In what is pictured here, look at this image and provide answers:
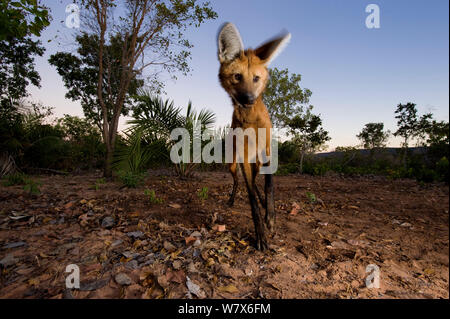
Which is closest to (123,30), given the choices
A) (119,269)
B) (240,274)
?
(119,269)

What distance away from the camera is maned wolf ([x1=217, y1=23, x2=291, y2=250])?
170cm

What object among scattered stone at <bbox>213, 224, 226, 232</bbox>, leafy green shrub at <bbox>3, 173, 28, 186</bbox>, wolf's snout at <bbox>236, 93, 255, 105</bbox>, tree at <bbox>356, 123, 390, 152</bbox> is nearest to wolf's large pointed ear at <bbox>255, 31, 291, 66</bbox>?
wolf's snout at <bbox>236, 93, 255, 105</bbox>

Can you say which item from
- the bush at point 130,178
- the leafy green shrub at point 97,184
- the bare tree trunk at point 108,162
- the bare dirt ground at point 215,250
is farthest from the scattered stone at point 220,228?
the bare tree trunk at point 108,162

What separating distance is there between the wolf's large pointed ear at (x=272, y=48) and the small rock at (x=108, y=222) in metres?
2.72

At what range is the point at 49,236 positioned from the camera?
218 cm

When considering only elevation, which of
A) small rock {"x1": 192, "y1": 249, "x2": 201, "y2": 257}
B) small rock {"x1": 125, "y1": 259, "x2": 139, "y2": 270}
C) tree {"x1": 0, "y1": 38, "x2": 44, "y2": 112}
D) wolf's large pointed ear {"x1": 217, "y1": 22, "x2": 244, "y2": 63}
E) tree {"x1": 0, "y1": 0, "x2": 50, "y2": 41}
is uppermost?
tree {"x1": 0, "y1": 38, "x2": 44, "y2": 112}

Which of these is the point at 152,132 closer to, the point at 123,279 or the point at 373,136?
the point at 123,279

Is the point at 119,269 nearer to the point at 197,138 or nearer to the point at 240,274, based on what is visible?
the point at 240,274

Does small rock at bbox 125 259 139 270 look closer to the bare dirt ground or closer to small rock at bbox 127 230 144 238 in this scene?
the bare dirt ground

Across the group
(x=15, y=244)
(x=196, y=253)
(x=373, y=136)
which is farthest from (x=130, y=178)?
(x=373, y=136)

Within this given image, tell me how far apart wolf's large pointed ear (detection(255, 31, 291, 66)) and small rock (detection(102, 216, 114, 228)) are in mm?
2719

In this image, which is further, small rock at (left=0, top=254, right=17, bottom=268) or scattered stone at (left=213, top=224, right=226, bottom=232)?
scattered stone at (left=213, top=224, right=226, bottom=232)
